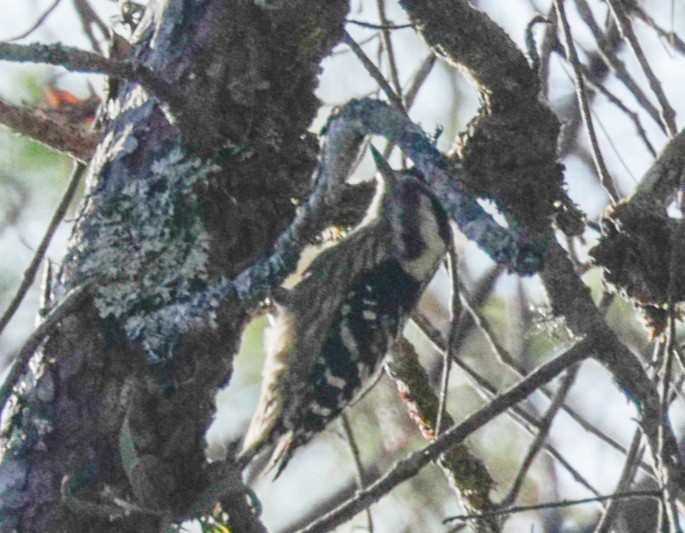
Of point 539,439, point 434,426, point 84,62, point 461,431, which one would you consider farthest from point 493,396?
point 84,62

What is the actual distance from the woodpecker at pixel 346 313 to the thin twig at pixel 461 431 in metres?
0.64

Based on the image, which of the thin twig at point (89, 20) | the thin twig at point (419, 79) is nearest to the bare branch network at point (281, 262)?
the thin twig at point (419, 79)

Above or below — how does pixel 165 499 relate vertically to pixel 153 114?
below

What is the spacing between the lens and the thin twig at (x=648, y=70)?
2725 mm

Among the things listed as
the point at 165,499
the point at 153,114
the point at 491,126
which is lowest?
the point at 165,499

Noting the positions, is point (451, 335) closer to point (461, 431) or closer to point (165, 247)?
point (461, 431)

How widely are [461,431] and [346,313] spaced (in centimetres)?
88

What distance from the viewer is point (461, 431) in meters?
1.94

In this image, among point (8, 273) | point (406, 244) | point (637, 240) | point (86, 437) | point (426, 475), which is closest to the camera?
point (86, 437)

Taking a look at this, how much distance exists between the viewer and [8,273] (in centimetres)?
374

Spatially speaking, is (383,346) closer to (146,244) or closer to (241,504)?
(241,504)

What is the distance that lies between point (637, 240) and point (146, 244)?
87cm

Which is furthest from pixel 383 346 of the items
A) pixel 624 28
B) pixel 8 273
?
pixel 8 273

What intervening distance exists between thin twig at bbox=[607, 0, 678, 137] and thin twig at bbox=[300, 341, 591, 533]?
93 centimetres
